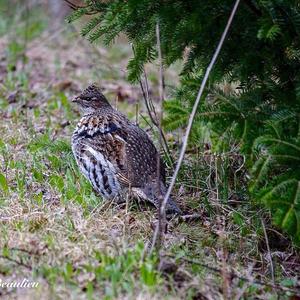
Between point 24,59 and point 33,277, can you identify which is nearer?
point 33,277

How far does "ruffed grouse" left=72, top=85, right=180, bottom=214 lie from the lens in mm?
6000

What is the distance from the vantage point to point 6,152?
6.86m

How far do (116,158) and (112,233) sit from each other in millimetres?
1061

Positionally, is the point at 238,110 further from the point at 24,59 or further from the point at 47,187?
the point at 24,59

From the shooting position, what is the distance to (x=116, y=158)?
6098 millimetres

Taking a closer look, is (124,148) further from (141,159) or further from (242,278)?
(242,278)

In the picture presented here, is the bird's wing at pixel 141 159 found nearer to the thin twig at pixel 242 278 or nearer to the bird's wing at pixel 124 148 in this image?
the bird's wing at pixel 124 148

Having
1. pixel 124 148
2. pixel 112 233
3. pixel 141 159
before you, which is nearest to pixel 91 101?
pixel 124 148

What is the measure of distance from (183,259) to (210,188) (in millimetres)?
1431

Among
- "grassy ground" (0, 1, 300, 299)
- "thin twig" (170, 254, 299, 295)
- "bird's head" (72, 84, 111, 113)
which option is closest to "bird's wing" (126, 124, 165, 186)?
"grassy ground" (0, 1, 300, 299)

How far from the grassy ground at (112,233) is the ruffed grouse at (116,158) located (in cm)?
15

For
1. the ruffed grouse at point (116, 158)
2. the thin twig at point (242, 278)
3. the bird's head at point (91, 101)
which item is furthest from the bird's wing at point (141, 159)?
the thin twig at point (242, 278)

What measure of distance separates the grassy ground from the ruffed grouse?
146 millimetres

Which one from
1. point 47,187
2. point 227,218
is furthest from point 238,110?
point 47,187
